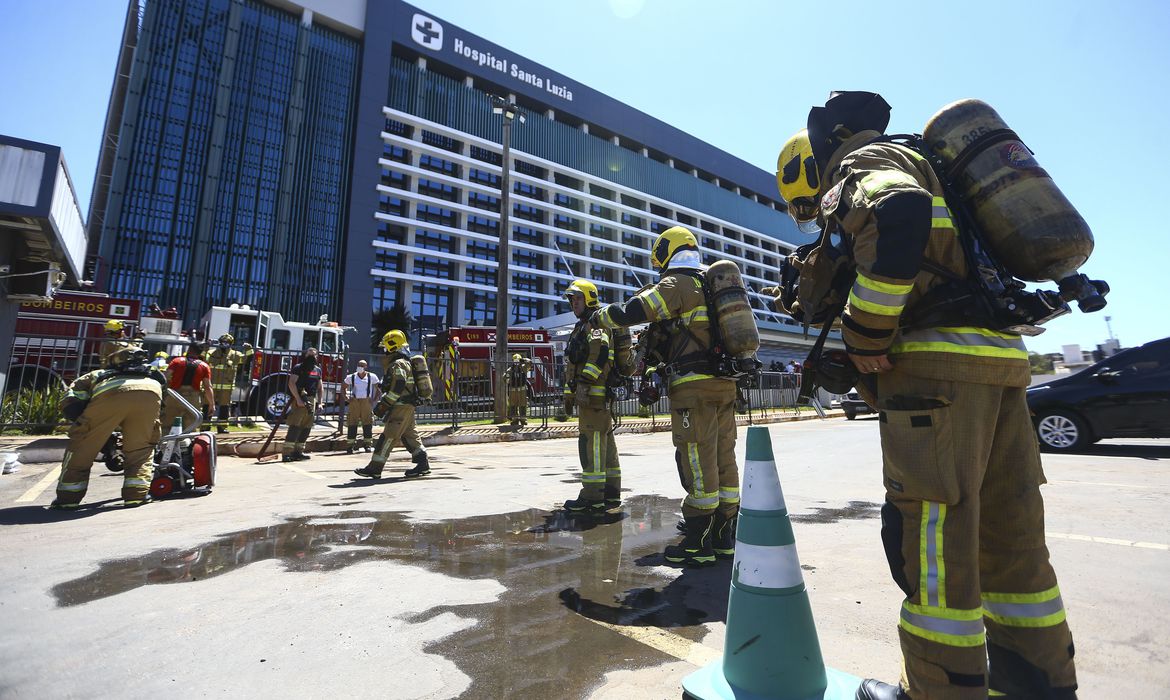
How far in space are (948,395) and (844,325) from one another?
0.36 m

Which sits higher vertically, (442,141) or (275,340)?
(442,141)

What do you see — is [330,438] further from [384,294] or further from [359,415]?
[384,294]

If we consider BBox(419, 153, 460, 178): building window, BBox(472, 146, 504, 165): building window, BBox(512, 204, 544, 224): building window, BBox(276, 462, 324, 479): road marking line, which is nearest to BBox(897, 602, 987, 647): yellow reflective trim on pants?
BBox(276, 462, 324, 479): road marking line

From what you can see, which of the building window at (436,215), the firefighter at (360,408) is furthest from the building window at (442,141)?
the firefighter at (360,408)

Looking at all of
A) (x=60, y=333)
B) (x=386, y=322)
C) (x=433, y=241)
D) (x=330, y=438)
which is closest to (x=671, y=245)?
(x=330, y=438)

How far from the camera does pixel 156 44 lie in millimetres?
31922

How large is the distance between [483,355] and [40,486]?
44.8 ft

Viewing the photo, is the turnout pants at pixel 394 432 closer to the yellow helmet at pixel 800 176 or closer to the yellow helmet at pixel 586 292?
the yellow helmet at pixel 586 292

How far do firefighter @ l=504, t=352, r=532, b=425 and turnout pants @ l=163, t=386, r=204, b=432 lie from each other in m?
6.80

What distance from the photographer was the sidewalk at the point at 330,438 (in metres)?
7.51

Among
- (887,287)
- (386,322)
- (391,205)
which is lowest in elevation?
(887,287)

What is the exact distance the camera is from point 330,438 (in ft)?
33.3

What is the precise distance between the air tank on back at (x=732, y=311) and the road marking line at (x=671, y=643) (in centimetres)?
184

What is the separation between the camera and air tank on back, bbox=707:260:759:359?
336 centimetres
